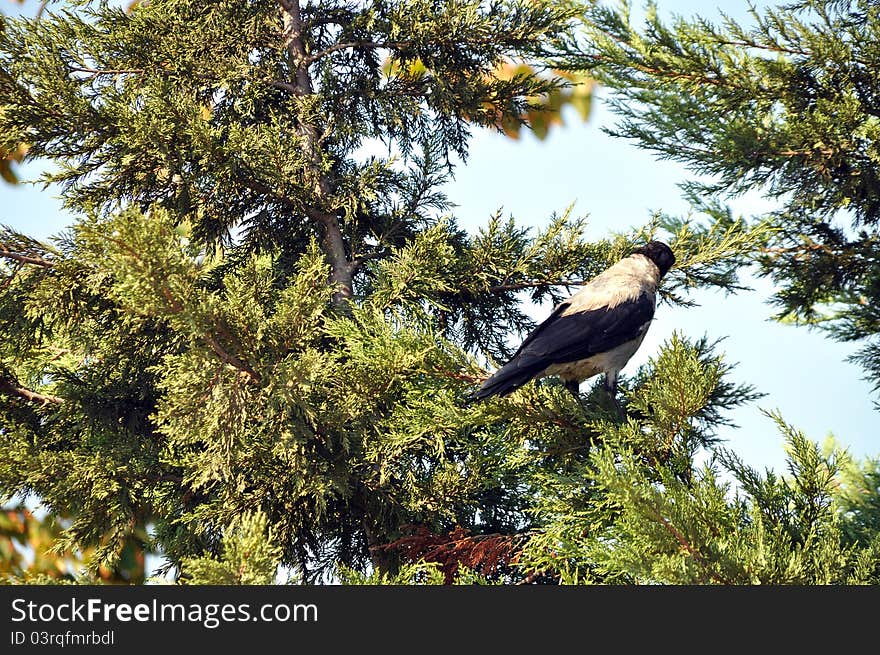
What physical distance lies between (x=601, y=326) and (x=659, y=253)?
0.92 meters

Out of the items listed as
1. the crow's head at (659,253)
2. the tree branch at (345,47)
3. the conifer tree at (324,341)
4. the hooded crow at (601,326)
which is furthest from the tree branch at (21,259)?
the crow's head at (659,253)

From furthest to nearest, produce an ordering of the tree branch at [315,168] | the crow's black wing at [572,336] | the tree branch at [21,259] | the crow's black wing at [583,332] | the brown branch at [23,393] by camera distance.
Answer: the tree branch at [315,168] < the brown branch at [23,393] < the tree branch at [21,259] < the crow's black wing at [583,332] < the crow's black wing at [572,336]

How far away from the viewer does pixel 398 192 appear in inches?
235

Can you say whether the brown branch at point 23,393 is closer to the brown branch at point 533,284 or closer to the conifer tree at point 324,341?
the conifer tree at point 324,341

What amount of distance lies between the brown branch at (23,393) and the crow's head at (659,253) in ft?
13.0

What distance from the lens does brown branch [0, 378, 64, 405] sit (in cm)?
537

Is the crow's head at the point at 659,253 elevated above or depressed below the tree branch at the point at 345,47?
below

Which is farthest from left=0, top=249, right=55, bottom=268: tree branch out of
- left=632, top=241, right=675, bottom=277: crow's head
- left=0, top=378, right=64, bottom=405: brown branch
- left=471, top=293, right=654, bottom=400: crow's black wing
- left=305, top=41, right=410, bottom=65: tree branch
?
left=632, top=241, right=675, bottom=277: crow's head

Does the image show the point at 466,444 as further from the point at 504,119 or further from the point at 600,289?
the point at 504,119

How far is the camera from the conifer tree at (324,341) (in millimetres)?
3635

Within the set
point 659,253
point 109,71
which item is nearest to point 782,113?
point 659,253

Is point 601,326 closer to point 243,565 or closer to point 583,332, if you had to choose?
point 583,332

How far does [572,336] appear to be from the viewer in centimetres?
493

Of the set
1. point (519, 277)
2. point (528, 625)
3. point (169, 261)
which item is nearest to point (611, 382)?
point (519, 277)
